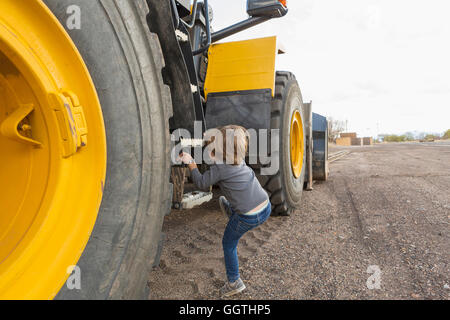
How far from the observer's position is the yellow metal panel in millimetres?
3088

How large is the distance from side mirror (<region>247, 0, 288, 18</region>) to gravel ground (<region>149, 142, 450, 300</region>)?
182cm

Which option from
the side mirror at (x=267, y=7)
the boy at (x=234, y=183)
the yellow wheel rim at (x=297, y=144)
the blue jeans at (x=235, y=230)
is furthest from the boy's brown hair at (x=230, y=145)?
the yellow wheel rim at (x=297, y=144)

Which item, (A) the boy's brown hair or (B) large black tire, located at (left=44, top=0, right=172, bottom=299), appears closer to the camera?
(B) large black tire, located at (left=44, top=0, right=172, bottom=299)

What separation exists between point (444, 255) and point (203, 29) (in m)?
2.74

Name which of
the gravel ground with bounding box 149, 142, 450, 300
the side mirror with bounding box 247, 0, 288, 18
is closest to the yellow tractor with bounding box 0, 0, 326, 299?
the gravel ground with bounding box 149, 142, 450, 300

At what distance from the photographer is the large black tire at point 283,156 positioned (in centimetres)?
316

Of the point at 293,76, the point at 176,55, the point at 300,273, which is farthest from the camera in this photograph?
the point at 293,76

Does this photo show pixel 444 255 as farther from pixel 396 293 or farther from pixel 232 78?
pixel 232 78

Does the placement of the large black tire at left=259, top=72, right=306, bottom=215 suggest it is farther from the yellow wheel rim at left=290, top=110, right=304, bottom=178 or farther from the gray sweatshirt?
the gray sweatshirt

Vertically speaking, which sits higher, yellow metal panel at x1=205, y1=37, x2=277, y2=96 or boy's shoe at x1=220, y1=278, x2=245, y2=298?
yellow metal panel at x1=205, y1=37, x2=277, y2=96

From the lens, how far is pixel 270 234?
118 inches

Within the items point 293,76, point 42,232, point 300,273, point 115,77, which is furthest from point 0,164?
point 293,76

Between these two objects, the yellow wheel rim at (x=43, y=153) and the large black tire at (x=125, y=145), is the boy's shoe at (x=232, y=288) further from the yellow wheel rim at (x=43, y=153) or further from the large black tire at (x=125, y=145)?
the yellow wheel rim at (x=43, y=153)

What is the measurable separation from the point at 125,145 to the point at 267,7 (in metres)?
1.74
